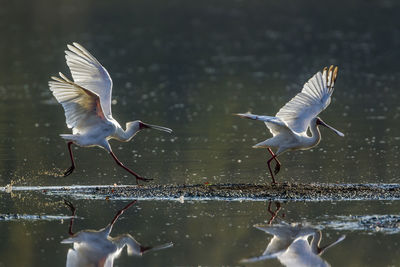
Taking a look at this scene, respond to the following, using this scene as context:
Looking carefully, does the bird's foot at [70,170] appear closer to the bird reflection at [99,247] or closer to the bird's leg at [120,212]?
the bird's leg at [120,212]

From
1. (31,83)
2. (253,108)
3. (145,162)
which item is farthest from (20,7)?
(145,162)

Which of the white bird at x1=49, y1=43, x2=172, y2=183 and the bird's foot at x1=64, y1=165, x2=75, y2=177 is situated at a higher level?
the white bird at x1=49, y1=43, x2=172, y2=183

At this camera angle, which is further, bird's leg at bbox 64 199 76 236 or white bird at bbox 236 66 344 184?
white bird at bbox 236 66 344 184

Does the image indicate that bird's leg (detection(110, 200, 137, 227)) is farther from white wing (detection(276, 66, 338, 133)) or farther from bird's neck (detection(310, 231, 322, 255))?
white wing (detection(276, 66, 338, 133))

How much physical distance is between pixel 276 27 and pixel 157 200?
3450cm

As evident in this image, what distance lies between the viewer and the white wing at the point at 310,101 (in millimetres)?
15656

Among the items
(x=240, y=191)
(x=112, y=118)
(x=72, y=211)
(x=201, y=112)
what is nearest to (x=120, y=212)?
(x=72, y=211)

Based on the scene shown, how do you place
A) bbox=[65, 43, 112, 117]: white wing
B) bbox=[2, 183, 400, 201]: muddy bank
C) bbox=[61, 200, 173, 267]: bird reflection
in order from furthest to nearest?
bbox=[65, 43, 112, 117]: white wing → bbox=[2, 183, 400, 201]: muddy bank → bbox=[61, 200, 173, 267]: bird reflection

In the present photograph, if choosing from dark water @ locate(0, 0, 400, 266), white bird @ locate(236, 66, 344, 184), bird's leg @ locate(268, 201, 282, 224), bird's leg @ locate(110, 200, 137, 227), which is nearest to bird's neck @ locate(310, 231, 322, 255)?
dark water @ locate(0, 0, 400, 266)

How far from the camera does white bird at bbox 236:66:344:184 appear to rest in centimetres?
1568

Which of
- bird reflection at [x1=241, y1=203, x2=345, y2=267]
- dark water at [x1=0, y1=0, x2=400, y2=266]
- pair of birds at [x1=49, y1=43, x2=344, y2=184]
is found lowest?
dark water at [x1=0, y1=0, x2=400, y2=266]

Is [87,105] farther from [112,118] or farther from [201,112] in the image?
[201,112]

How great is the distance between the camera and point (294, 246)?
11.7 metres

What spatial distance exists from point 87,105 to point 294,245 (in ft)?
16.6
